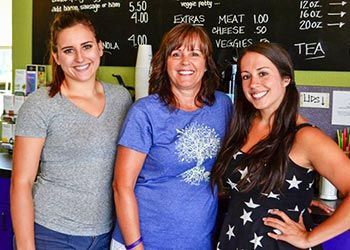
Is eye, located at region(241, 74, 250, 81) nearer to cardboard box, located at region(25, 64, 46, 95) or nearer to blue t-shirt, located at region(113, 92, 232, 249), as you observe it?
blue t-shirt, located at region(113, 92, 232, 249)

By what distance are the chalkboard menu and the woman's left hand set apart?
3.20 ft

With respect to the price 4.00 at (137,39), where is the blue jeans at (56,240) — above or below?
below

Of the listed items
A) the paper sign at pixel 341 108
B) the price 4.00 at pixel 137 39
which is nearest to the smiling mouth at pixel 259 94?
the paper sign at pixel 341 108

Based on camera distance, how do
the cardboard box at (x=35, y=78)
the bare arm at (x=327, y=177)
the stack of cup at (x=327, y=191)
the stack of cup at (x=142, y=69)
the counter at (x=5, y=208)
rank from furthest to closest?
the cardboard box at (x=35, y=78)
the stack of cup at (x=142, y=69)
the counter at (x=5, y=208)
the stack of cup at (x=327, y=191)
the bare arm at (x=327, y=177)

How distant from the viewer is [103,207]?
1622mm

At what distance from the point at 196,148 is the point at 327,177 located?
39 cm

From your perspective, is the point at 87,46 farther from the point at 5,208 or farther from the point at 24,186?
the point at 5,208

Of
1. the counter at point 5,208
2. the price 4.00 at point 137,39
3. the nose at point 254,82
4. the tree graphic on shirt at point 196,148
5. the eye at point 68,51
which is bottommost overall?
the counter at point 5,208

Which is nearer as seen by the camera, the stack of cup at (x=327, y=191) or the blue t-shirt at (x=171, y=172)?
the blue t-shirt at (x=171, y=172)

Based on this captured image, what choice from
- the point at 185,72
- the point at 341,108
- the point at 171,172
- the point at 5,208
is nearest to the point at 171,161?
the point at 171,172

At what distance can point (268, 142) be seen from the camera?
1483 mm

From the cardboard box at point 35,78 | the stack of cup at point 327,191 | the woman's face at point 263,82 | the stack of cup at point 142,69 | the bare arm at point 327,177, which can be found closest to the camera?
the bare arm at point 327,177

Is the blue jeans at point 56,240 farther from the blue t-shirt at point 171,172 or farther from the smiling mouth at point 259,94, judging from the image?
the smiling mouth at point 259,94

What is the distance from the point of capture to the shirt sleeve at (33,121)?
1498 millimetres
